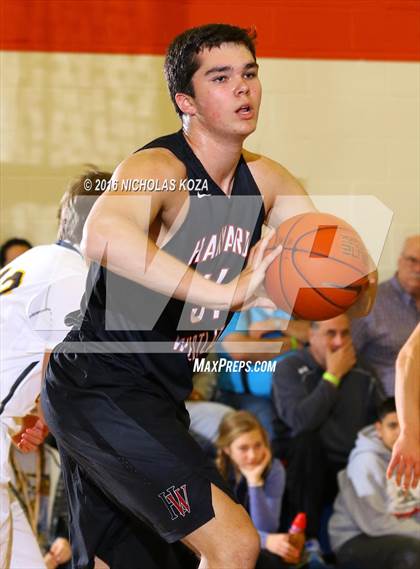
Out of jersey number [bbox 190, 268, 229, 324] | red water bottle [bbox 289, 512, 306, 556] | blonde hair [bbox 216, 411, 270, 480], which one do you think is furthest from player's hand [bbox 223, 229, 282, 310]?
red water bottle [bbox 289, 512, 306, 556]

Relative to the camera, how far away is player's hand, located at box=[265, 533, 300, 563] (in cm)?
492

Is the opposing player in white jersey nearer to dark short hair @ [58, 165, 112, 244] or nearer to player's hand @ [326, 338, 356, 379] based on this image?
dark short hair @ [58, 165, 112, 244]

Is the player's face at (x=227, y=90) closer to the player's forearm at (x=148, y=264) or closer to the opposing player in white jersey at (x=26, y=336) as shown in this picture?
the player's forearm at (x=148, y=264)

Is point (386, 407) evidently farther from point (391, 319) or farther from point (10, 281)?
point (10, 281)

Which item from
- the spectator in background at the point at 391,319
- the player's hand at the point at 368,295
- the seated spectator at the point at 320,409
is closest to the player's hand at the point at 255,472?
the seated spectator at the point at 320,409

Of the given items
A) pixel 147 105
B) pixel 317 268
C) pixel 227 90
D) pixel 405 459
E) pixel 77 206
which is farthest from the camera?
pixel 147 105

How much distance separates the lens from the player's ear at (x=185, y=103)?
12.1ft

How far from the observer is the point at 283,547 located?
16.2ft

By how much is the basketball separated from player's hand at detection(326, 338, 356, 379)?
1.97 meters

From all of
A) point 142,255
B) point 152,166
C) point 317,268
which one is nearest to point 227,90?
point 152,166

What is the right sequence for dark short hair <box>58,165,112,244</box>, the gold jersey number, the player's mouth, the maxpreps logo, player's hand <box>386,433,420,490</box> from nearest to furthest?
1. the maxpreps logo
2. the player's mouth
3. player's hand <box>386,433,420,490</box>
4. the gold jersey number
5. dark short hair <box>58,165,112,244</box>

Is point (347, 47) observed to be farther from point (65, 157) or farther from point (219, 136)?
point (219, 136)

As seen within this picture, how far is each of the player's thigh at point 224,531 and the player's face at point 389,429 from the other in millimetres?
2109

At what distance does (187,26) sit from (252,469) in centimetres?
243
